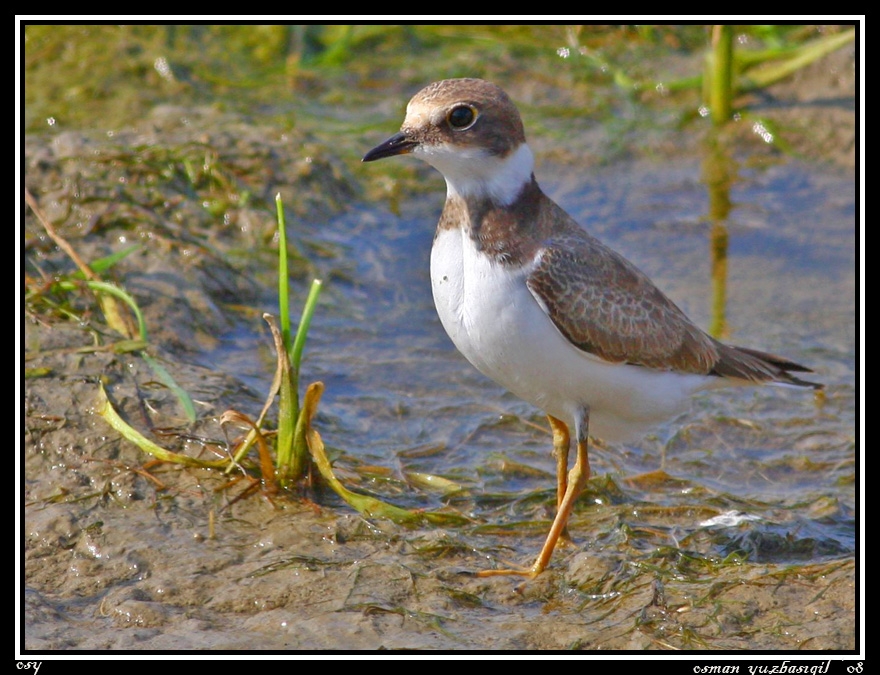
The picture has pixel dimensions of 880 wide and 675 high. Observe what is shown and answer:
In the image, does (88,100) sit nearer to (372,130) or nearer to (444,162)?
(372,130)

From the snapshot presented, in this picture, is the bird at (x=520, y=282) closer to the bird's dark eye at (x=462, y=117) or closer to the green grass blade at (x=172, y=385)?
the bird's dark eye at (x=462, y=117)

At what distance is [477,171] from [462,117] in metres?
0.26

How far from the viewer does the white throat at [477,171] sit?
5.20 m

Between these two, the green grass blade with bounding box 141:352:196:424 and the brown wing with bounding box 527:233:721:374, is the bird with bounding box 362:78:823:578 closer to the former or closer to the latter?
the brown wing with bounding box 527:233:721:374

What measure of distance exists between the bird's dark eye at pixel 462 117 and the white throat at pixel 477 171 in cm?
10

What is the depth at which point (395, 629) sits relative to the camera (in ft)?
15.4

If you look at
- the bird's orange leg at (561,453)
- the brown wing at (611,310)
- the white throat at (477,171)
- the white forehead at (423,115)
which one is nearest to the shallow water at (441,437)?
the bird's orange leg at (561,453)

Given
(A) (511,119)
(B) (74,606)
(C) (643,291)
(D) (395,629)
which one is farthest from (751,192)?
(B) (74,606)

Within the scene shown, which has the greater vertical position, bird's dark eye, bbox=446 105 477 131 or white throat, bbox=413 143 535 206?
bird's dark eye, bbox=446 105 477 131

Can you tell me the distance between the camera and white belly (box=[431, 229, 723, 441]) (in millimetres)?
5070

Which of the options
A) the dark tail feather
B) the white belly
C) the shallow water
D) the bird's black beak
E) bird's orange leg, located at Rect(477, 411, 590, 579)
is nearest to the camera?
the shallow water

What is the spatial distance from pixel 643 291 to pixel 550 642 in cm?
191

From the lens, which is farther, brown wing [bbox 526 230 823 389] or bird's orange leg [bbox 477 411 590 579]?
bird's orange leg [bbox 477 411 590 579]

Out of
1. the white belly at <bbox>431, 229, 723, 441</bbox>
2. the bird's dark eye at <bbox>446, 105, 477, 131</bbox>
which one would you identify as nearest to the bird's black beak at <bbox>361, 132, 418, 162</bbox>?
the bird's dark eye at <bbox>446, 105, 477, 131</bbox>
